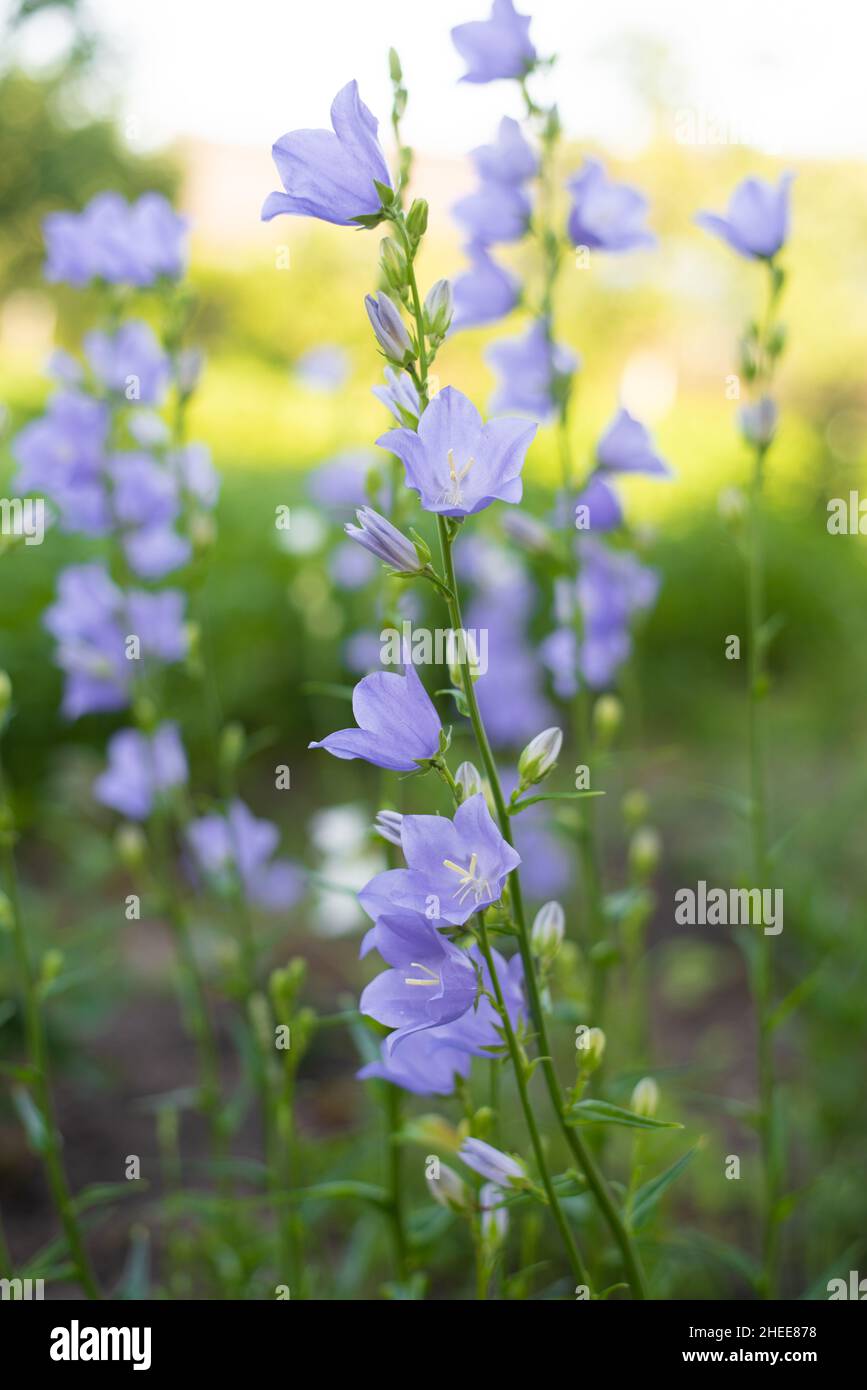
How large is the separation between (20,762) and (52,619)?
132 inches

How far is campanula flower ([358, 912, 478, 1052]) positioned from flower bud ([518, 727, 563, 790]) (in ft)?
0.74

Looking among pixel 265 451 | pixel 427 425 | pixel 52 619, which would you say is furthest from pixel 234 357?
pixel 427 425

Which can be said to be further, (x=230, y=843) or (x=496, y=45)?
(x=230, y=843)

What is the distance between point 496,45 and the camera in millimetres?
1973

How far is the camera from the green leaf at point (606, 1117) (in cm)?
125

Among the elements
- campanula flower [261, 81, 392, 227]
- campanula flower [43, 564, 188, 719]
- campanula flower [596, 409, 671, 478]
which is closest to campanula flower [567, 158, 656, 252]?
campanula flower [596, 409, 671, 478]

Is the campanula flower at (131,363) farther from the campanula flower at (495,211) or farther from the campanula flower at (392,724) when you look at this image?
the campanula flower at (392,724)

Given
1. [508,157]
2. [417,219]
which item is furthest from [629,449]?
[417,219]

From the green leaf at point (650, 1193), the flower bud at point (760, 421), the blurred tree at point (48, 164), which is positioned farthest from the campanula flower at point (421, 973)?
the blurred tree at point (48, 164)

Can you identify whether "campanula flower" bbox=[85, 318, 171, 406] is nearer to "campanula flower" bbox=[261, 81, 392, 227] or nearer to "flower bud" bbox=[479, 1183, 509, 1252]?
"campanula flower" bbox=[261, 81, 392, 227]

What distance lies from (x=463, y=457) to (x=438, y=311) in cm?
15

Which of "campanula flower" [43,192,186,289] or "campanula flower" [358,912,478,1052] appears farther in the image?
"campanula flower" [43,192,186,289]

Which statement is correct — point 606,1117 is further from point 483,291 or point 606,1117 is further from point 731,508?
point 483,291

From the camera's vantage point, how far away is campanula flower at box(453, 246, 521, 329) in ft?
7.20
